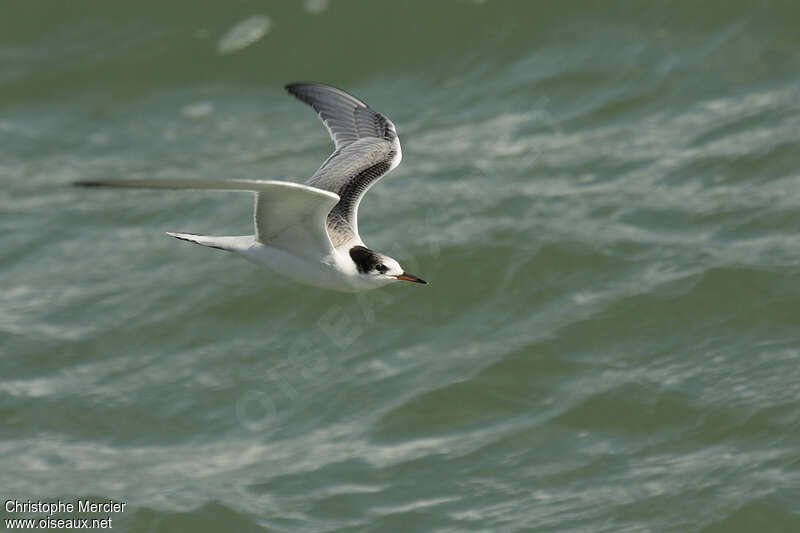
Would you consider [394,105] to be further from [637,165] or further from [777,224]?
[777,224]

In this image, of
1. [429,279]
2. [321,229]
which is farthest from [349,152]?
[429,279]

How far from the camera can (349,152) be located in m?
9.95

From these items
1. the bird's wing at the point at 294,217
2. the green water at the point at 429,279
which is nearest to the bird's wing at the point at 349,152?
the bird's wing at the point at 294,217

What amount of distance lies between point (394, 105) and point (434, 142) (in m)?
0.94

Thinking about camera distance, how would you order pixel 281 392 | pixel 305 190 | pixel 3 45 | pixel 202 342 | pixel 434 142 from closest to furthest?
1. pixel 305 190
2. pixel 281 392
3. pixel 202 342
4. pixel 434 142
5. pixel 3 45

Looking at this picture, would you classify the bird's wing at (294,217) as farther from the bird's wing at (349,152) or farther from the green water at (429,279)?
the green water at (429,279)

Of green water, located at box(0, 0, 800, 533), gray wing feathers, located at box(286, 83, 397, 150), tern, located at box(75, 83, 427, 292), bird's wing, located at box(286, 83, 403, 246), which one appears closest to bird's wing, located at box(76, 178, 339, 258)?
tern, located at box(75, 83, 427, 292)

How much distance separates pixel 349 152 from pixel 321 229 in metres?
1.78

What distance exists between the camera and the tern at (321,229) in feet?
26.1

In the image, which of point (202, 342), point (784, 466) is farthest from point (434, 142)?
point (784, 466)

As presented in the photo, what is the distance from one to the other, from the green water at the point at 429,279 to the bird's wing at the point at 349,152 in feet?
9.08

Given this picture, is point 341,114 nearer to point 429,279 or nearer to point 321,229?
point 321,229

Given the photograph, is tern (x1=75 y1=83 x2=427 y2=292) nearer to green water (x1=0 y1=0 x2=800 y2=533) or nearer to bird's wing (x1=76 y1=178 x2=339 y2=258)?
bird's wing (x1=76 y1=178 x2=339 y2=258)

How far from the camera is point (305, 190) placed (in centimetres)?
768
